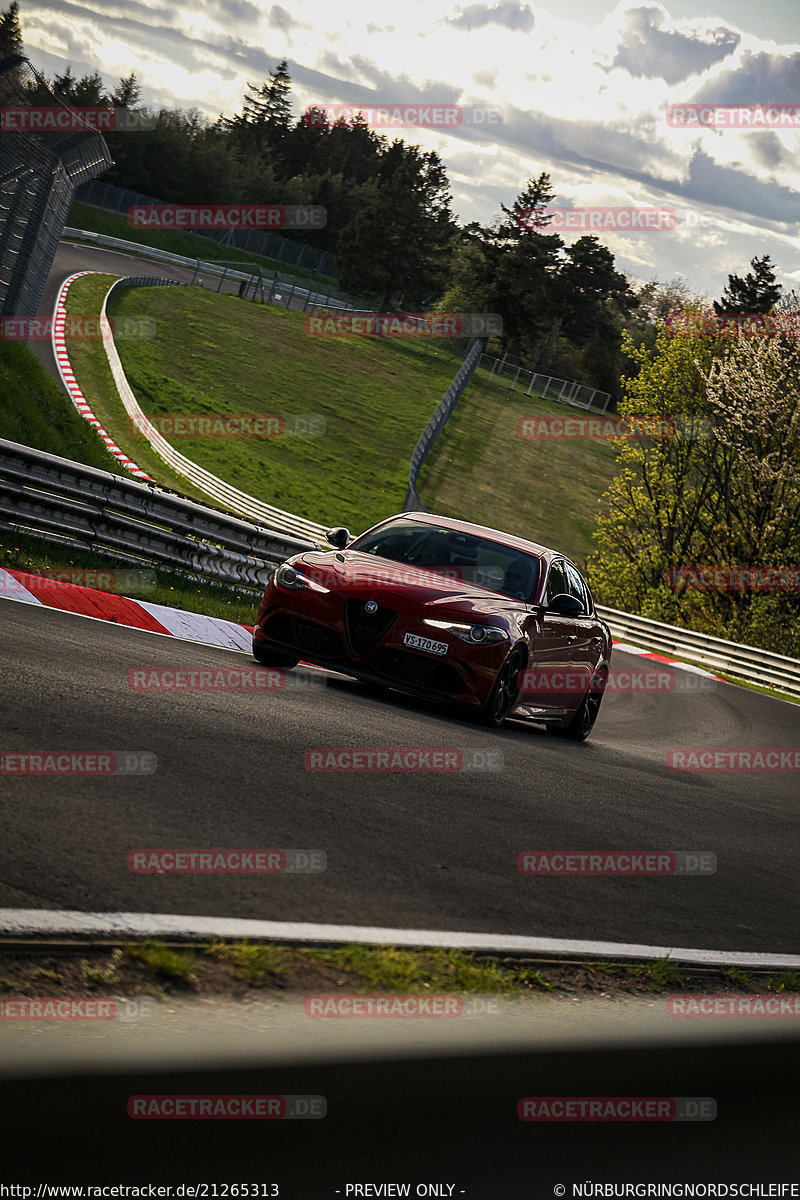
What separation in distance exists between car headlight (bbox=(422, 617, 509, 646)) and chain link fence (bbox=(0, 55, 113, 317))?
344 inches

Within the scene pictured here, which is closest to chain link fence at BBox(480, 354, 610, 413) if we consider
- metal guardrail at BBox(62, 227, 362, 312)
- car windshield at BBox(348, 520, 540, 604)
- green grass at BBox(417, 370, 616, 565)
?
green grass at BBox(417, 370, 616, 565)

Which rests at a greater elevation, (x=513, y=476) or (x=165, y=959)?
(x=165, y=959)

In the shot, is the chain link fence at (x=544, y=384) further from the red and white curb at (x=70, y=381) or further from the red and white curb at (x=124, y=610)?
the red and white curb at (x=124, y=610)

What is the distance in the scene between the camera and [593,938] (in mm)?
4680

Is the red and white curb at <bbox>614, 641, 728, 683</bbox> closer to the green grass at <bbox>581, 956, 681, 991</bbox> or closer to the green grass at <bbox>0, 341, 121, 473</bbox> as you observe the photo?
the green grass at <bbox>0, 341, 121, 473</bbox>

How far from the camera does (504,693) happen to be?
9797 mm

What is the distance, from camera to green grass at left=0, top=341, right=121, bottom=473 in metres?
14.9

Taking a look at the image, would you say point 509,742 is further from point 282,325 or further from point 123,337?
point 282,325

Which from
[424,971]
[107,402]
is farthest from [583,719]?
[107,402]

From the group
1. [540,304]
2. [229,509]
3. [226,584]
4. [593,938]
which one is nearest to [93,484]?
[226,584]

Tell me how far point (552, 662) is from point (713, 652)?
17897mm

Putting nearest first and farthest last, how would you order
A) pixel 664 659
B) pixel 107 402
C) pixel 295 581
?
pixel 295 581 → pixel 664 659 → pixel 107 402

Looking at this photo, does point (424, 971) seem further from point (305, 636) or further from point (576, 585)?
point (576, 585)

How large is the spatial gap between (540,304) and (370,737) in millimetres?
85885
